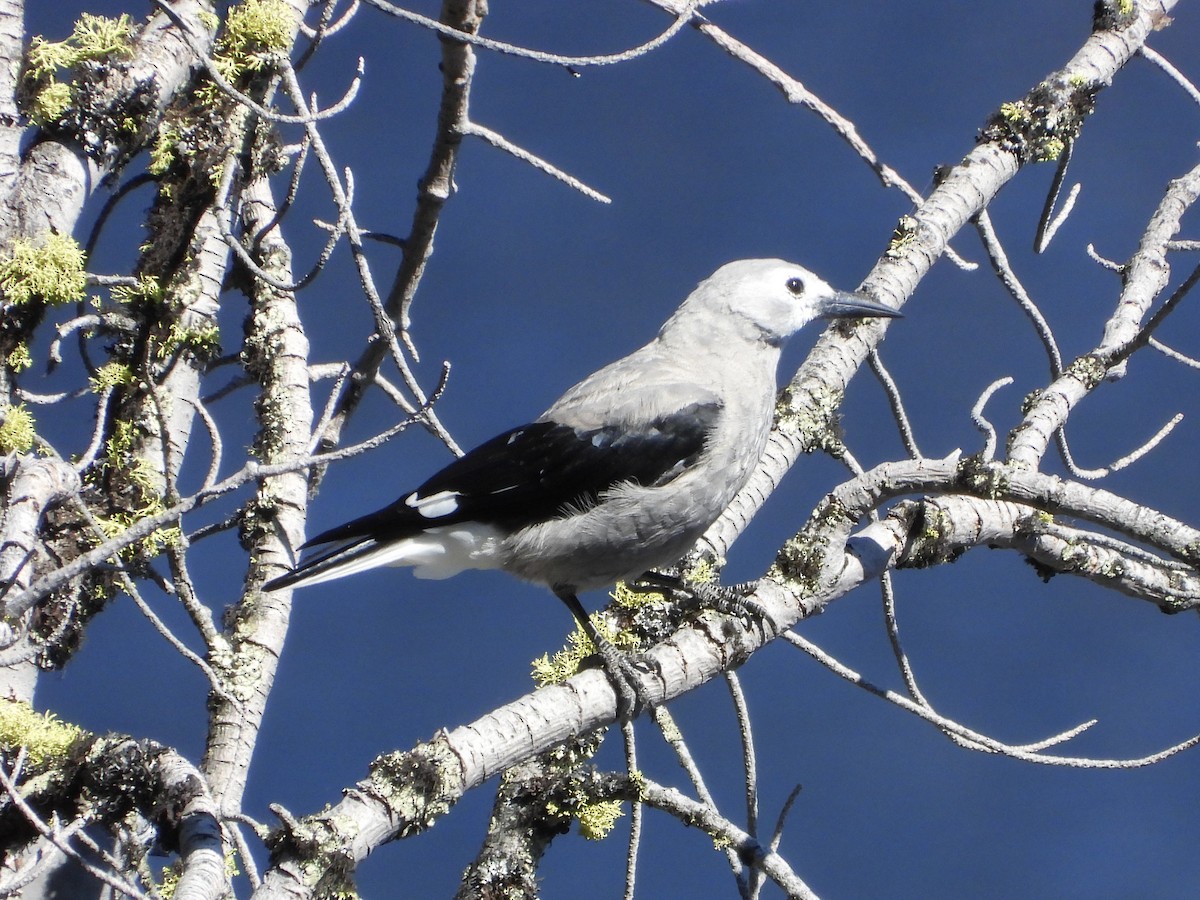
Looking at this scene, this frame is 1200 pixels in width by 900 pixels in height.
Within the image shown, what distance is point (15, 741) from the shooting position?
6.57ft

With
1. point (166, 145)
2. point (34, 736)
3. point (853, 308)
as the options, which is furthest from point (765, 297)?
point (34, 736)

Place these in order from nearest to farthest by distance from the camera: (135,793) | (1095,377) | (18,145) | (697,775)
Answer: (135,793)
(18,145)
(697,775)
(1095,377)

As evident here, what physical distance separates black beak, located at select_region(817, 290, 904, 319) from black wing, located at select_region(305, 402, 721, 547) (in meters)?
0.43

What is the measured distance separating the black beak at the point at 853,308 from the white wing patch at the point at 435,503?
1015 mm

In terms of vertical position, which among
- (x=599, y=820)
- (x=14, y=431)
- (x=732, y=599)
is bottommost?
(x=599, y=820)

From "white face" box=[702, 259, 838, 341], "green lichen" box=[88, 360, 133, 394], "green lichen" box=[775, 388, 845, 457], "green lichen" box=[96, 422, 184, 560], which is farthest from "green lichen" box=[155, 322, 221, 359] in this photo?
"green lichen" box=[775, 388, 845, 457]

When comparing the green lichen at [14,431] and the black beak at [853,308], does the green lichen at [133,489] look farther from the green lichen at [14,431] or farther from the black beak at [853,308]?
the black beak at [853,308]

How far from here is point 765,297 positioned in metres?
3.05

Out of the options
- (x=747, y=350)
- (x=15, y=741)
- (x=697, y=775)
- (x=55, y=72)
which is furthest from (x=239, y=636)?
(x=747, y=350)

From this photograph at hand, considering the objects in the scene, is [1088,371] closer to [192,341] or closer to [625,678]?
[625,678]

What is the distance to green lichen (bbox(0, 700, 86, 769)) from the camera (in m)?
2.00

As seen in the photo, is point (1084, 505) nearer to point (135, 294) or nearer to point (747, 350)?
point (747, 350)

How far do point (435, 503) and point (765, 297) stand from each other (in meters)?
1.04

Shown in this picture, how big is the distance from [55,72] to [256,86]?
1.97 ft
